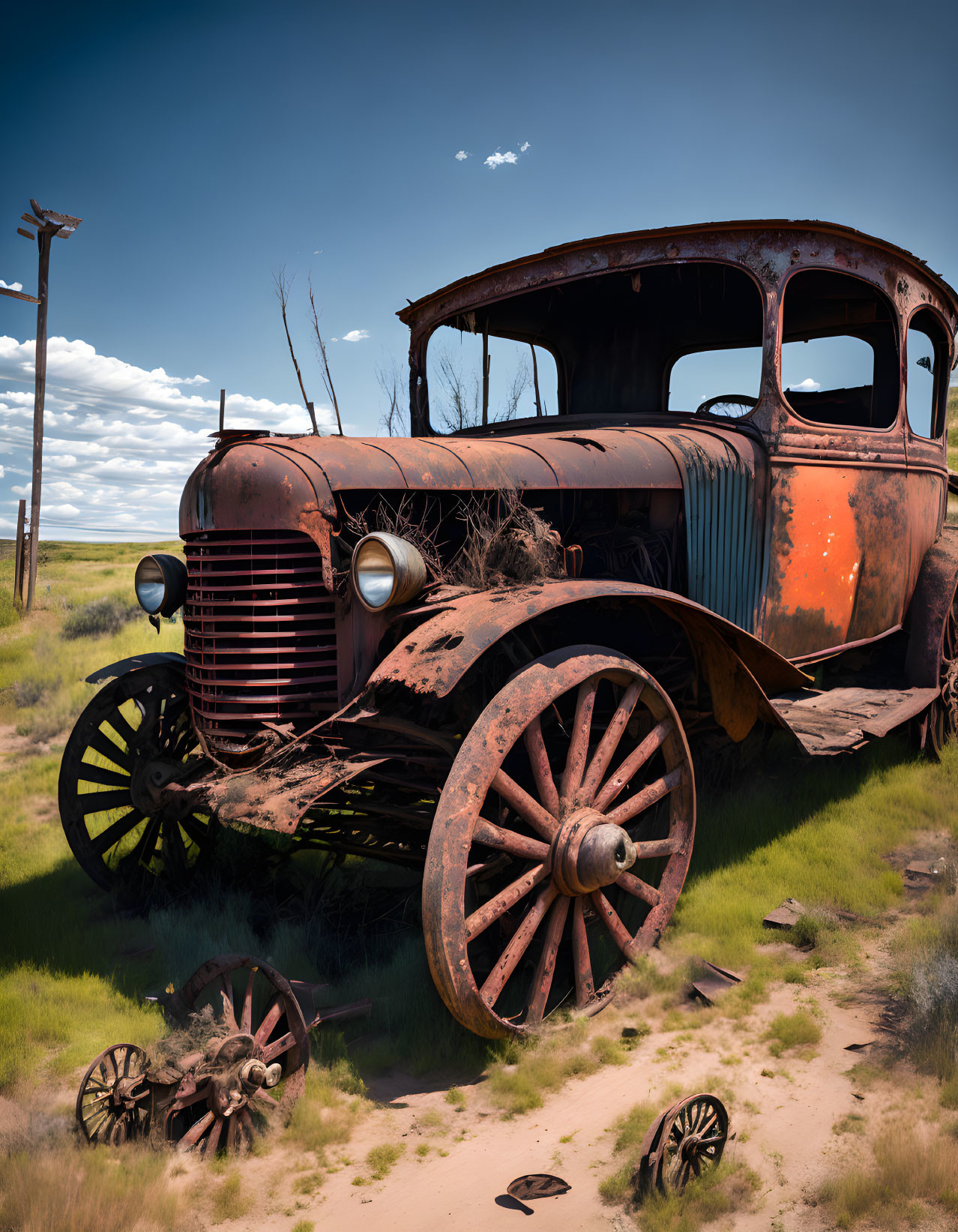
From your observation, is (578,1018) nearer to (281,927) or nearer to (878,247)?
(281,927)

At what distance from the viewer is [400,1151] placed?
2490 mm

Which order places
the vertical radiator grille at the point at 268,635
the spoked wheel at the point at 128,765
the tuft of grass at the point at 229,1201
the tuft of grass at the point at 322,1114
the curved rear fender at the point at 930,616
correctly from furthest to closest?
the curved rear fender at the point at 930,616
the spoked wheel at the point at 128,765
the vertical radiator grille at the point at 268,635
the tuft of grass at the point at 322,1114
the tuft of grass at the point at 229,1201

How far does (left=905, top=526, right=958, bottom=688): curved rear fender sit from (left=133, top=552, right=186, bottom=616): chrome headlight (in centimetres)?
415

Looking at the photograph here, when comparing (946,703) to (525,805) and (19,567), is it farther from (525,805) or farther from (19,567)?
(19,567)

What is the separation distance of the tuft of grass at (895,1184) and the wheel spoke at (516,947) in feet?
3.25

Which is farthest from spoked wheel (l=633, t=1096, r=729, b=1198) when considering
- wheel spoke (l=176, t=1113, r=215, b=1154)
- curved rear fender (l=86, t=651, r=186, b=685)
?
curved rear fender (l=86, t=651, r=186, b=685)

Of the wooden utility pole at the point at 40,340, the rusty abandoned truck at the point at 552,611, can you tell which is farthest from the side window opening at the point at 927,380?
the wooden utility pole at the point at 40,340

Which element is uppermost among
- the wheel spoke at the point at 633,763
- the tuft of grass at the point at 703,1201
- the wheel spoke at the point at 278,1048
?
the wheel spoke at the point at 633,763

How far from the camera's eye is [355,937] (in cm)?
378

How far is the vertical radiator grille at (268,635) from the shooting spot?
3.18m

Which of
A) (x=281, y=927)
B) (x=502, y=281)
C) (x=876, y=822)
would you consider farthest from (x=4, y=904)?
(x=876, y=822)

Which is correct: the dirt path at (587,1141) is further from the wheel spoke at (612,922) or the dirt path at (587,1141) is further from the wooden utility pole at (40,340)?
the wooden utility pole at (40,340)

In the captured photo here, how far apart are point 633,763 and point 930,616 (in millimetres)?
3141

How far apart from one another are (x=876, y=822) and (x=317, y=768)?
3.21 metres
